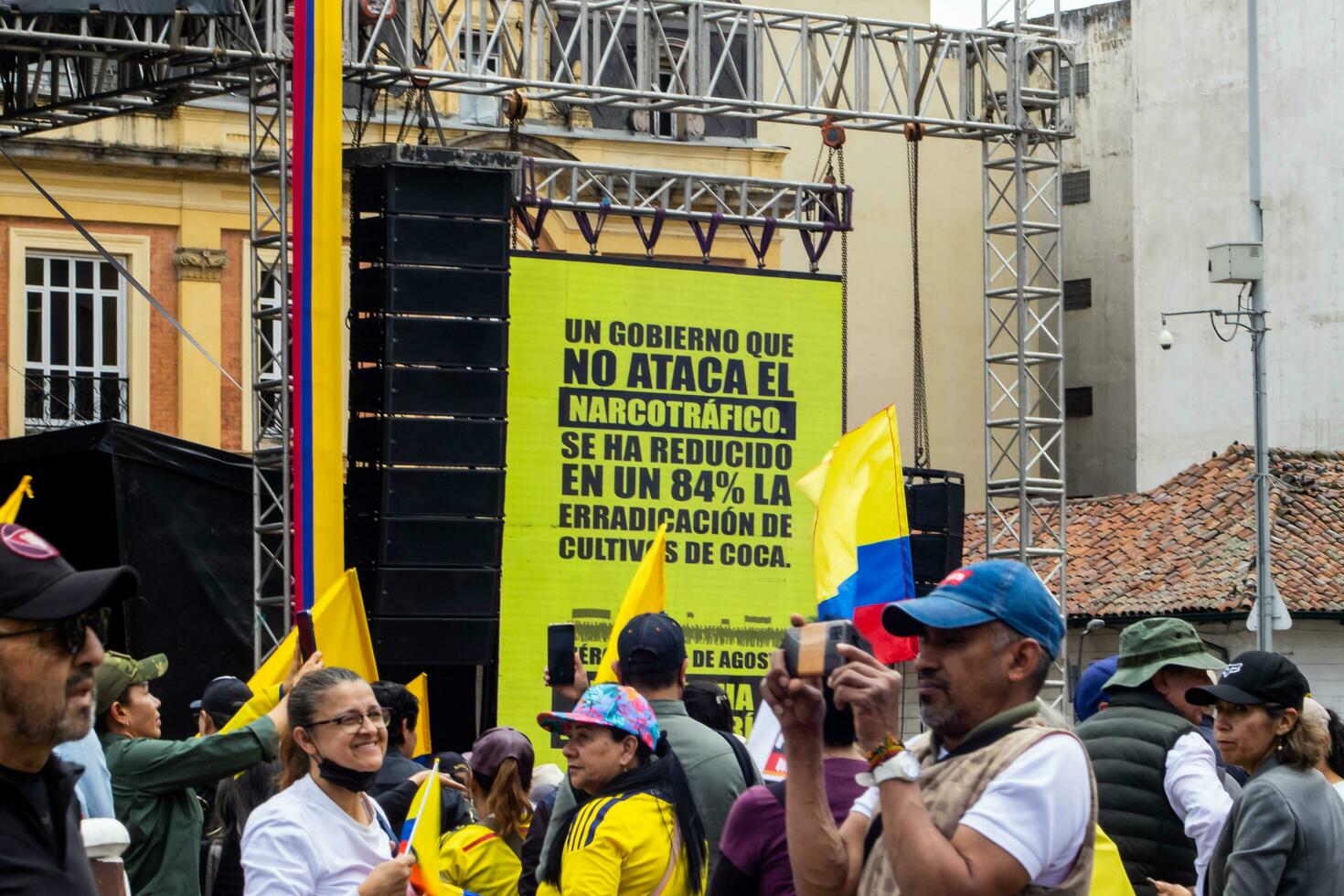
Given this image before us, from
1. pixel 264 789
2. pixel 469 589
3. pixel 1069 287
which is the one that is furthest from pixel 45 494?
pixel 1069 287

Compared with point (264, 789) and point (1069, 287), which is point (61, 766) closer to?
point (264, 789)

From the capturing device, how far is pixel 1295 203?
31141 mm

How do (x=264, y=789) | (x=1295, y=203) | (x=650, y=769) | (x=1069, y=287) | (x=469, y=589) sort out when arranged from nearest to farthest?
(x=650, y=769) → (x=264, y=789) → (x=469, y=589) → (x=1295, y=203) → (x=1069, y=287)

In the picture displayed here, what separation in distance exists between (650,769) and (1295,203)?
1090 inches

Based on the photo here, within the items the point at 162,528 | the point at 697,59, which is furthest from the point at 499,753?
the point at 697,59

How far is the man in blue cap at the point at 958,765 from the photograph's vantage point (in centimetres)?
345

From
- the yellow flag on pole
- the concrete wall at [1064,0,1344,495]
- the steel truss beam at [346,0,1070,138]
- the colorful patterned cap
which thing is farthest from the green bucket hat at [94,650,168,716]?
the concrete wall at [1064,0,1344,495]

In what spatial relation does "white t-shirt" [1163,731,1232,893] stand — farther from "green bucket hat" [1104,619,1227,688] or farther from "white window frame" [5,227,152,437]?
"white window frame" [5,227,152,437]

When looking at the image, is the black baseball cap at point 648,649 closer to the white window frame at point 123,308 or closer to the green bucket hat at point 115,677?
the green bucket hat at point 115,677

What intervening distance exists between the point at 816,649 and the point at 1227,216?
Result: 97.2 ft

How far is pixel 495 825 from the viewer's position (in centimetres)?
656

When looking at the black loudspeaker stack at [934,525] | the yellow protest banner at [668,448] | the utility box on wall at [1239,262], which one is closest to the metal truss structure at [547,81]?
the yellow protest banner at [668,448]

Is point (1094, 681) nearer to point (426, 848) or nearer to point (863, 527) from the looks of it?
point (863, 527)

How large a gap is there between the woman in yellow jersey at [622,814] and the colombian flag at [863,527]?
352cm
